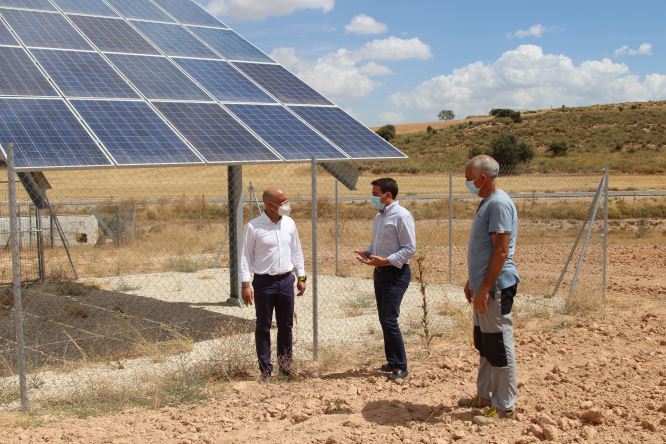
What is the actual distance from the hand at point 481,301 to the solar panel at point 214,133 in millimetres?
4199

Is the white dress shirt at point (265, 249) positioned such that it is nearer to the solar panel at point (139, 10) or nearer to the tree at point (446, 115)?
the solar panel at point (139, 10)

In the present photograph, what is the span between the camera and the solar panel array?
8570 mm

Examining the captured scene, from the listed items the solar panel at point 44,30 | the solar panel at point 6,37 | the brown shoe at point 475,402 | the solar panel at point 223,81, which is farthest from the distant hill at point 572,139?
the brown shoe at point 475,402

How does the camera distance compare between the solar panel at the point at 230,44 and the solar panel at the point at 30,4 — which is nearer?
the solar panel at the point at 30,4

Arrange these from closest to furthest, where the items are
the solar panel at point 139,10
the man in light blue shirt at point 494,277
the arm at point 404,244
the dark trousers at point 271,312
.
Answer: the man in light blue shirt at point 494,277, the arm at point 404,244, the dark trousers at point 271,312, the solar panel at point 139,10

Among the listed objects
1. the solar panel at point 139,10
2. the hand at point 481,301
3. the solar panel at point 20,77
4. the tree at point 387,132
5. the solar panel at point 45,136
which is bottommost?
the hand at point 481,301

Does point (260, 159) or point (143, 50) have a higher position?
point (143, 50)

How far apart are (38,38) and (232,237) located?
163 inches

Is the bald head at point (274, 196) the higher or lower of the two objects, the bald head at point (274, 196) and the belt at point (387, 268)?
the higher

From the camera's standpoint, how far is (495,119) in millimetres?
80500

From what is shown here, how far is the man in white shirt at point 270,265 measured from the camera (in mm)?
7059

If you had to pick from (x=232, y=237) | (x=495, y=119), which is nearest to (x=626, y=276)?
(x=232, y=237)

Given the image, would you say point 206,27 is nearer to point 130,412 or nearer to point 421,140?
point 130,412

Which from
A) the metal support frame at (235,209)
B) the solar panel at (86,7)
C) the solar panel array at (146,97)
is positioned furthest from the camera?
the solar panel at (86,7)
